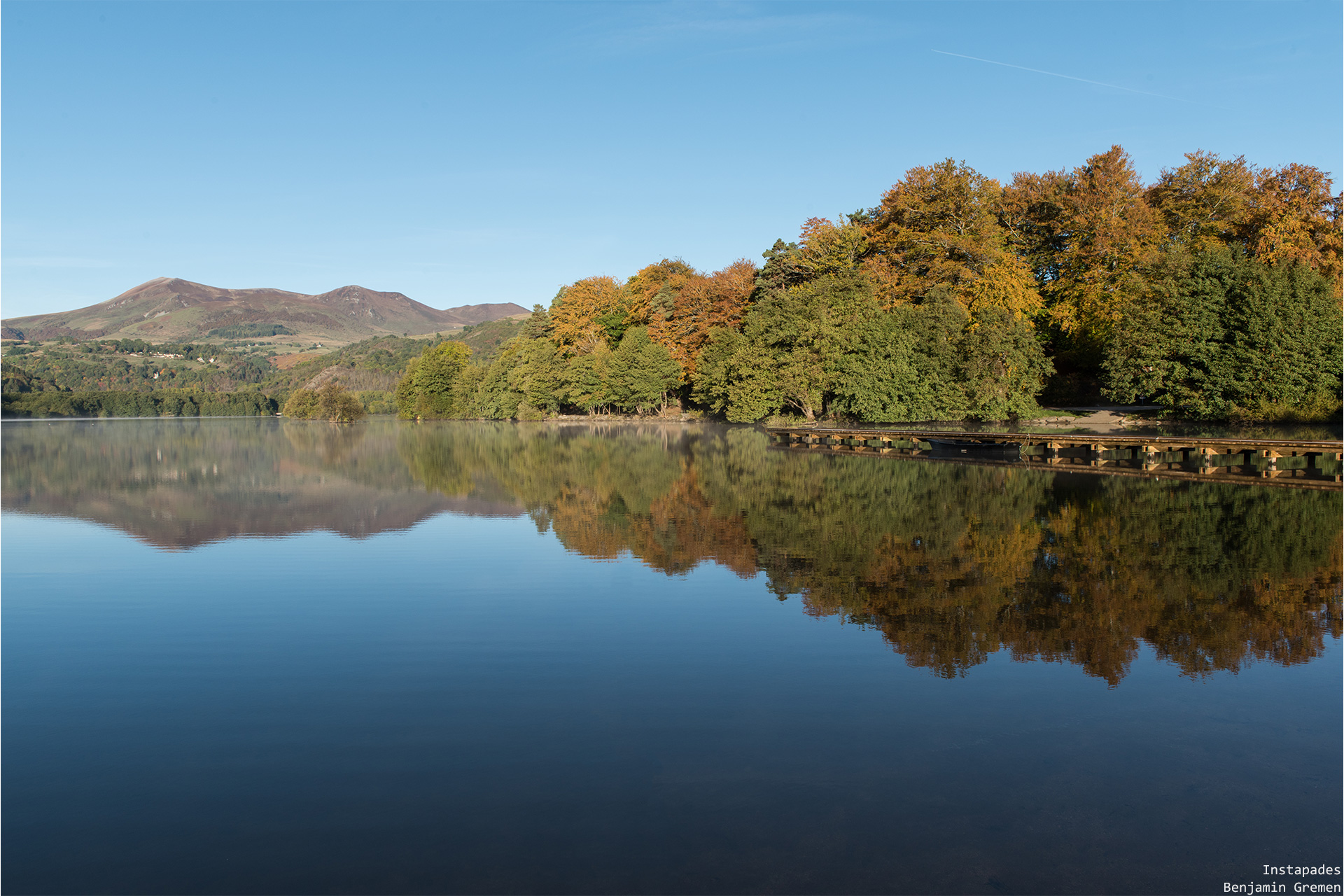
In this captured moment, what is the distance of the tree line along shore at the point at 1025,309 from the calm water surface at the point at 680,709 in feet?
75.0

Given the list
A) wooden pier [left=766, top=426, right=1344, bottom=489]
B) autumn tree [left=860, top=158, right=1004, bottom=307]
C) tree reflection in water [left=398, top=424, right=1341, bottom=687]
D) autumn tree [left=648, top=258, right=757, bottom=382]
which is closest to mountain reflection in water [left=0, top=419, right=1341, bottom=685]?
tree reflection in water [left=398, top=424, right=1341, bottom=687]

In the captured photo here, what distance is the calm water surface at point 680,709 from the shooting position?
5.15 metres

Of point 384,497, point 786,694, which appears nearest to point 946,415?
point 384,497

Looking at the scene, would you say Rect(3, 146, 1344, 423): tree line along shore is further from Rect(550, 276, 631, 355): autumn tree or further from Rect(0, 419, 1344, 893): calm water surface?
Rect(0, 419, 1344, 893): calm water surface

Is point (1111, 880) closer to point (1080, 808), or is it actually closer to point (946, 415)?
point (1080, 808)

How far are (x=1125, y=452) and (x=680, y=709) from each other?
34.0m

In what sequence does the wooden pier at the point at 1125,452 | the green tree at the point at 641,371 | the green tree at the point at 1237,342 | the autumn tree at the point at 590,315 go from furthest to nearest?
the autumn tree at the point at 590,315, the green tree at the point at 641,371, the green tree at the point at 1237,342, the wooden pier at the point at 1125,452

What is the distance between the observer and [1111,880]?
4.88 m

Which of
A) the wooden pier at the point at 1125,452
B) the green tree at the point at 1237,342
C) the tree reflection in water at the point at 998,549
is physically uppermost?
the green tree at the point at 1237,342

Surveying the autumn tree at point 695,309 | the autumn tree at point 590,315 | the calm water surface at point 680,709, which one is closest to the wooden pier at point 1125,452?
the calm water surface at point 680,709

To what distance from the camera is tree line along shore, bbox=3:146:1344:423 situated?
122 feet

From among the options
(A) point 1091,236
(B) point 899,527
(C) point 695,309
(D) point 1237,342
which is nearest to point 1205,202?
(A) point 1091,236

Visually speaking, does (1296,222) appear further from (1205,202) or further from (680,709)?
(680,709)

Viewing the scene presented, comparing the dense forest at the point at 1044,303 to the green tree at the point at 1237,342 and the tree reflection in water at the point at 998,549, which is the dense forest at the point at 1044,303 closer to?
the green tree at the point at 1237,342
